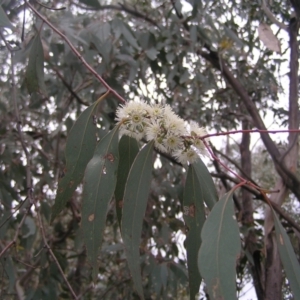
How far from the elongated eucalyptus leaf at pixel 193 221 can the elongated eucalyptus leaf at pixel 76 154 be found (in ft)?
0.80

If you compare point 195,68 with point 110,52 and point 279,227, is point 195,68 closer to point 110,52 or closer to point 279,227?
point 110,52

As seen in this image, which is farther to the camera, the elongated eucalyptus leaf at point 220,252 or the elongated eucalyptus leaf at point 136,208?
the elongated eucalyptus leaf at point 136,208

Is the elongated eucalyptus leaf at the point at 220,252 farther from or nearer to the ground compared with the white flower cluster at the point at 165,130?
nearer to the ground

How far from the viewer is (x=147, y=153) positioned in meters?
0.93

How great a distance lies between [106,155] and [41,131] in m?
1.84

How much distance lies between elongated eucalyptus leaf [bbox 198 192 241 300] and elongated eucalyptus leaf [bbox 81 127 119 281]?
226 millimetres

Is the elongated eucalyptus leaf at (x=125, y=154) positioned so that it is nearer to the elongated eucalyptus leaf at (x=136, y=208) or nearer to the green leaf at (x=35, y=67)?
the elongated eucalyptus leaf at (x=136, y=208)

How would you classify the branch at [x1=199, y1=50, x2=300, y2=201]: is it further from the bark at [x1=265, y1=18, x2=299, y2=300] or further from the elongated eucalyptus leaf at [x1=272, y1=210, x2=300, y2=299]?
the elongated eucalyptus leaf at [x1=272, y1=210, x2=300, y2=299]

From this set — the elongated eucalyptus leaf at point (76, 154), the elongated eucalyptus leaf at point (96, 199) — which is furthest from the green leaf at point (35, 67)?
the elongated eucalyptus leaf at point (96, 199)

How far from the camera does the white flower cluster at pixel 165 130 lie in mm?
881

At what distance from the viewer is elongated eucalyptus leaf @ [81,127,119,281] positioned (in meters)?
0.87

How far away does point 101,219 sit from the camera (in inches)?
34.5

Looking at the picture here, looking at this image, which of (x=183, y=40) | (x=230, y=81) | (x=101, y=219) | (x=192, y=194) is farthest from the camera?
(x=183, y=40)

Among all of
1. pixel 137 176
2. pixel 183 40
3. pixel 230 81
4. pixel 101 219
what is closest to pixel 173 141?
pixel 137 176
